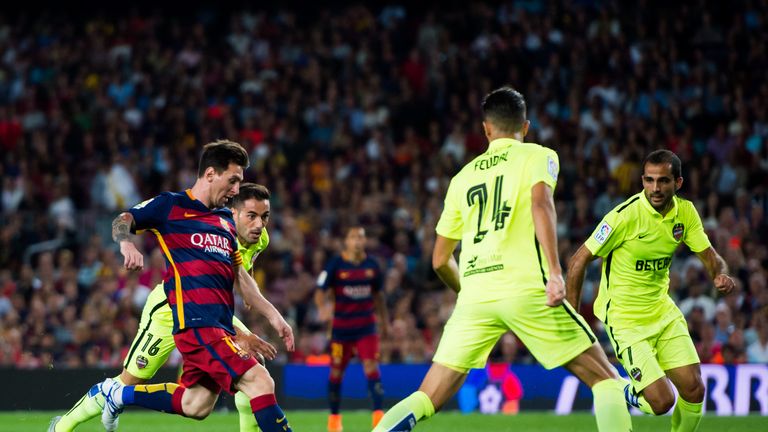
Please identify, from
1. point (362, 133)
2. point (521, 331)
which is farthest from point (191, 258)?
point (362, 133)

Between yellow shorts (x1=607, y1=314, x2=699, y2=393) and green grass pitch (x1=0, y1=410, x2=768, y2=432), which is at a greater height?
yellow shorts (x1=607, y1=314, x2=699, y2=393)

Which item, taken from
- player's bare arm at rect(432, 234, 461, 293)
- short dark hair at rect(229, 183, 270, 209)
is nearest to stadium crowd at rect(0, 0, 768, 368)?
short dark hair at rect(229, 183, 270, 209)

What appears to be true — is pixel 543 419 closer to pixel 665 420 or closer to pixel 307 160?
pixel 665 420

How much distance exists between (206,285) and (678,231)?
3768 mm

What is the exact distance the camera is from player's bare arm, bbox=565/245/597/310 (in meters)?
8.58

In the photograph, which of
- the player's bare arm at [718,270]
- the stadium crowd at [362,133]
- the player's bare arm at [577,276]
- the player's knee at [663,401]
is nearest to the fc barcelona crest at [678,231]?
the player's bare arm at [718,270]

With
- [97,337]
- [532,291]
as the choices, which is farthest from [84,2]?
[532,291]

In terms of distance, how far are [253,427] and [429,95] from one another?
42.8 ft

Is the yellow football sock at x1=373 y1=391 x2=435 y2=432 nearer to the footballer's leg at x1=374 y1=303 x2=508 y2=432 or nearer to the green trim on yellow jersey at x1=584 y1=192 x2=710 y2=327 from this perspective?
the footballer's leg at x1=374 y1=303 x2=508 y2=432

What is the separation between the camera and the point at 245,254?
9.44 metres

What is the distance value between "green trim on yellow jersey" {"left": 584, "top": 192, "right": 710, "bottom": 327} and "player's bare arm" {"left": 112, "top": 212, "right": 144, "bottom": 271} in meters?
3.54

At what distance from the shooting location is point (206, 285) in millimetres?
7656

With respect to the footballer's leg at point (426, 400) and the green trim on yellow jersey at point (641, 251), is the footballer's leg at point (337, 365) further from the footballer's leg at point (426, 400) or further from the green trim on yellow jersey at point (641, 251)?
the footballer's leg at point (426, 400)

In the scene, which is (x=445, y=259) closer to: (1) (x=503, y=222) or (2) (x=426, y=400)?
(1) (x=503, y=222)
